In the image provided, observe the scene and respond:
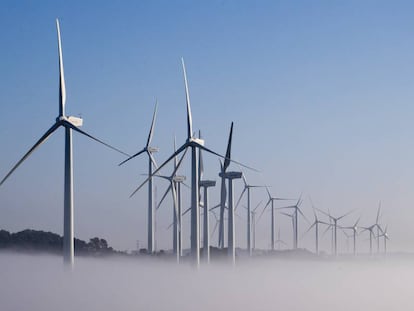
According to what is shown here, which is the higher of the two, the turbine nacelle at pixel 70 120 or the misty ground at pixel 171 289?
the turbine nacelle at pixel 70 120

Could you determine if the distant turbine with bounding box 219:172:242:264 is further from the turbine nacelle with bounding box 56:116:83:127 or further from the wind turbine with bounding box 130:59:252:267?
the turbine nacelle with bounding box 56:116:83:127

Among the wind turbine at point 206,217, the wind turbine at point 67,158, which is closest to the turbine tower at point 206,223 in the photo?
the wind turbine at point 206,217

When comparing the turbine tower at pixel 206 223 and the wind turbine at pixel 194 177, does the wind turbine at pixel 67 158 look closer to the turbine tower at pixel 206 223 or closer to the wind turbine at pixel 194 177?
the wind turbine at pixel 194 177

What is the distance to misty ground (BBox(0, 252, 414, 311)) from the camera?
9494 centimetres

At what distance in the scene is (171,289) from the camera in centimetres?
11738

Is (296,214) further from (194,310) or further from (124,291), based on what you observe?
(194,310)

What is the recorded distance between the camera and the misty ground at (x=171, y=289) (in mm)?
94938

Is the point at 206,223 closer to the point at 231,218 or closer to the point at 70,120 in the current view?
the point at 231,218

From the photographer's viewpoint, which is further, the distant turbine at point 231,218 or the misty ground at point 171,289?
the distant turbine at point 231,218

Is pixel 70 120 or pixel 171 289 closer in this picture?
pixel 70 120

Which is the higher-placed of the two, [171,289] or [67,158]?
[67,158]

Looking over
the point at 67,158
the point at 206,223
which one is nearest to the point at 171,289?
the point at 206,223

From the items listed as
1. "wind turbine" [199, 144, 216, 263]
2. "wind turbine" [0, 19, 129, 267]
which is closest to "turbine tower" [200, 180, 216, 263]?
"wind turbine" [199, 144, 216, 263]

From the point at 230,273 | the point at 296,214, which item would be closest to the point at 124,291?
the point at 230,273
